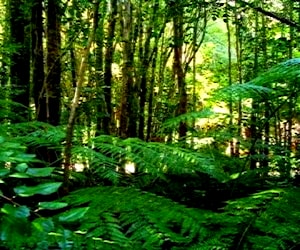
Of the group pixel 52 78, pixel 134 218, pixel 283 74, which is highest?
pixel 52 78

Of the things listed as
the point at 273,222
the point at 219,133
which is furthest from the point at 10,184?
the point at 219,133

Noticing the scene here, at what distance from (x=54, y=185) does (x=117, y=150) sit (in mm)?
1610

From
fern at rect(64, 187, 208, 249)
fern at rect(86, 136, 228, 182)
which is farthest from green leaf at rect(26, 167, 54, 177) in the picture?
fern at rect(86, 136, 228, 182)

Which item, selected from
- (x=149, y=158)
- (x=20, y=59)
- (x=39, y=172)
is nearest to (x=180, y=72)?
(x=20, y=59)

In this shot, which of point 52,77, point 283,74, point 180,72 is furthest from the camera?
point 180,72

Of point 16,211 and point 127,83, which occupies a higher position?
point 127,83

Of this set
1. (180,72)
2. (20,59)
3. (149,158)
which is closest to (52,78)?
(20,59)

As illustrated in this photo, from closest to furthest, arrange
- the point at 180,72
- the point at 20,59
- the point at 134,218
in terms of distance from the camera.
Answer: the point at 134,218
the point at 20,59
the point at 180,72

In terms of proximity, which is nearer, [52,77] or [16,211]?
[16,211]

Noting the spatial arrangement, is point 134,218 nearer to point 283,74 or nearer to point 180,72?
point 283,74

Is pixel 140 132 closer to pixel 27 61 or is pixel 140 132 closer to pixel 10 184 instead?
pixel 27 61

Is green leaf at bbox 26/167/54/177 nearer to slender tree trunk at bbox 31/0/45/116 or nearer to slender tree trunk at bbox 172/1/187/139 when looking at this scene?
slender tree trunk at bbox 31/0/45/116

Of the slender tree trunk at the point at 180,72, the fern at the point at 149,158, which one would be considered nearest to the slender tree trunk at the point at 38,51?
the fern at the point at 149,158

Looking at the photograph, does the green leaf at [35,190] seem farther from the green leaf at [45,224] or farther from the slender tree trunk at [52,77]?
the slender tree trunk at [52,77]
